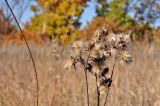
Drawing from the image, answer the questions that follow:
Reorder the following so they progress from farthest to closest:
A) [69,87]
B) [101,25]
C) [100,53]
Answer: [69,87]
[101,25]
[100,53]

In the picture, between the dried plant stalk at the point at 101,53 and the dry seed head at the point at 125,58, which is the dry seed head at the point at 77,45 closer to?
the dried plant stalk at the point at 101,53

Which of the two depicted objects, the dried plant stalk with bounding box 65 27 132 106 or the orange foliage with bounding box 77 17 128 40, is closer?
the dried plant stalk with bounding box 65 27 132 106

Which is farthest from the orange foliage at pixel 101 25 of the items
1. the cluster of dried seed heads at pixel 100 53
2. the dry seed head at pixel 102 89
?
the dry seed head at pixel 102 89

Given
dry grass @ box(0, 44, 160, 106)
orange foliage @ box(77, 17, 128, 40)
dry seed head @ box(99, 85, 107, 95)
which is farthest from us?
dry grass @ box(0, 44, 160, 106)

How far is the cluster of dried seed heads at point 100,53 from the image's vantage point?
5.56 ft

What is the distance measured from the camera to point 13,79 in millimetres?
4367

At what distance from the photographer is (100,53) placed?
5.52 feet

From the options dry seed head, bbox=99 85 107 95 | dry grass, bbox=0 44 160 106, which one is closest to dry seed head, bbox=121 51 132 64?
dry seed head, bbox=99 85 107 95

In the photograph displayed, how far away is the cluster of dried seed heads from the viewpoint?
Answer: 1695mm

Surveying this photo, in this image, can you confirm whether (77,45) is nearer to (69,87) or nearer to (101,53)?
(101,53)

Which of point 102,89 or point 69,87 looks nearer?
point 102,89

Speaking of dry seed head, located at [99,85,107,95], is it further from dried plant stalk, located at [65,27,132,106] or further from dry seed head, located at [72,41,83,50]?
dry seed head, located at [72,41,83,50]

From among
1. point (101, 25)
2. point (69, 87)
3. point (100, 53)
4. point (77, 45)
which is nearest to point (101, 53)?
point (100, 53)

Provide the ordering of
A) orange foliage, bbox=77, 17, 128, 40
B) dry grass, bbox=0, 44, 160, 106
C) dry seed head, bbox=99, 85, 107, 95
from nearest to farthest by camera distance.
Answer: dry seed head, bbox=99, 85, 107, 95 → orange foliage, bbox=77, 17, 128, 40 → dry grass, bbox=0, 44, 160, 106
